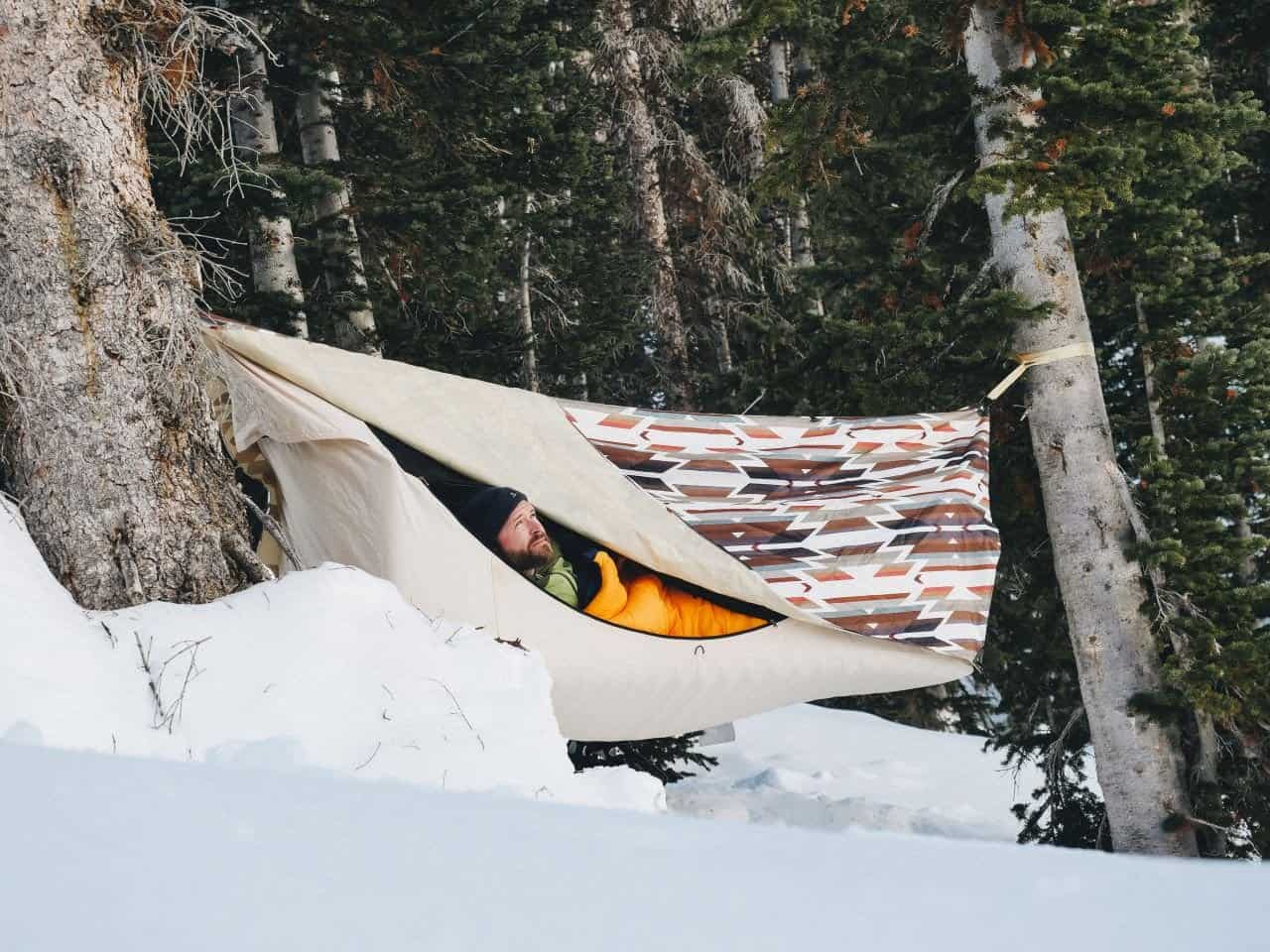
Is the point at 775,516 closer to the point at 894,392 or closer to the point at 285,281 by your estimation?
the point at 894,392

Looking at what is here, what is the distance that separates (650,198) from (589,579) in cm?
761

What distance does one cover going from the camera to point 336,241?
6.51 meters

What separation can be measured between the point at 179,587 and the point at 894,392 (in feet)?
12.6

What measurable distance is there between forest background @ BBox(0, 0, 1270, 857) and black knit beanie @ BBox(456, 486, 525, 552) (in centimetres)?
110

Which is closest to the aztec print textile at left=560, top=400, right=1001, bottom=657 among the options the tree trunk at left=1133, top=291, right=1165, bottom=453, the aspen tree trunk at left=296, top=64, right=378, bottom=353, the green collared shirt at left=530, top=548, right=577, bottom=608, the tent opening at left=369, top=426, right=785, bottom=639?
the tent opening at left=369, top=426, right=785, bottom=639

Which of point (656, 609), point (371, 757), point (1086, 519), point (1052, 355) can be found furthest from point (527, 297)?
point (371, 757)

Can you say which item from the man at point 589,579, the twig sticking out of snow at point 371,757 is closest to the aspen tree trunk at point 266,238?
the man at point 589,579

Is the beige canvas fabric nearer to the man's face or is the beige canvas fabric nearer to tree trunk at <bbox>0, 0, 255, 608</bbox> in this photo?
the man's face

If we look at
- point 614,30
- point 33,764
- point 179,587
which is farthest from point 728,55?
point 614,30

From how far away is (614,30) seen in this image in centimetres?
1088

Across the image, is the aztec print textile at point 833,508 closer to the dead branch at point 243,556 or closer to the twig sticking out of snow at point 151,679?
the dead branch at point 243,556

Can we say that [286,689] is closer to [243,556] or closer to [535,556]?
[243,556]

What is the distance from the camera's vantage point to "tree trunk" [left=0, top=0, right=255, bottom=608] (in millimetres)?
2943

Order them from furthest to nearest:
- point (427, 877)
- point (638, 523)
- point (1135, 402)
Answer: point (1135, 402) → point (638, 523) → point (427, 877)
